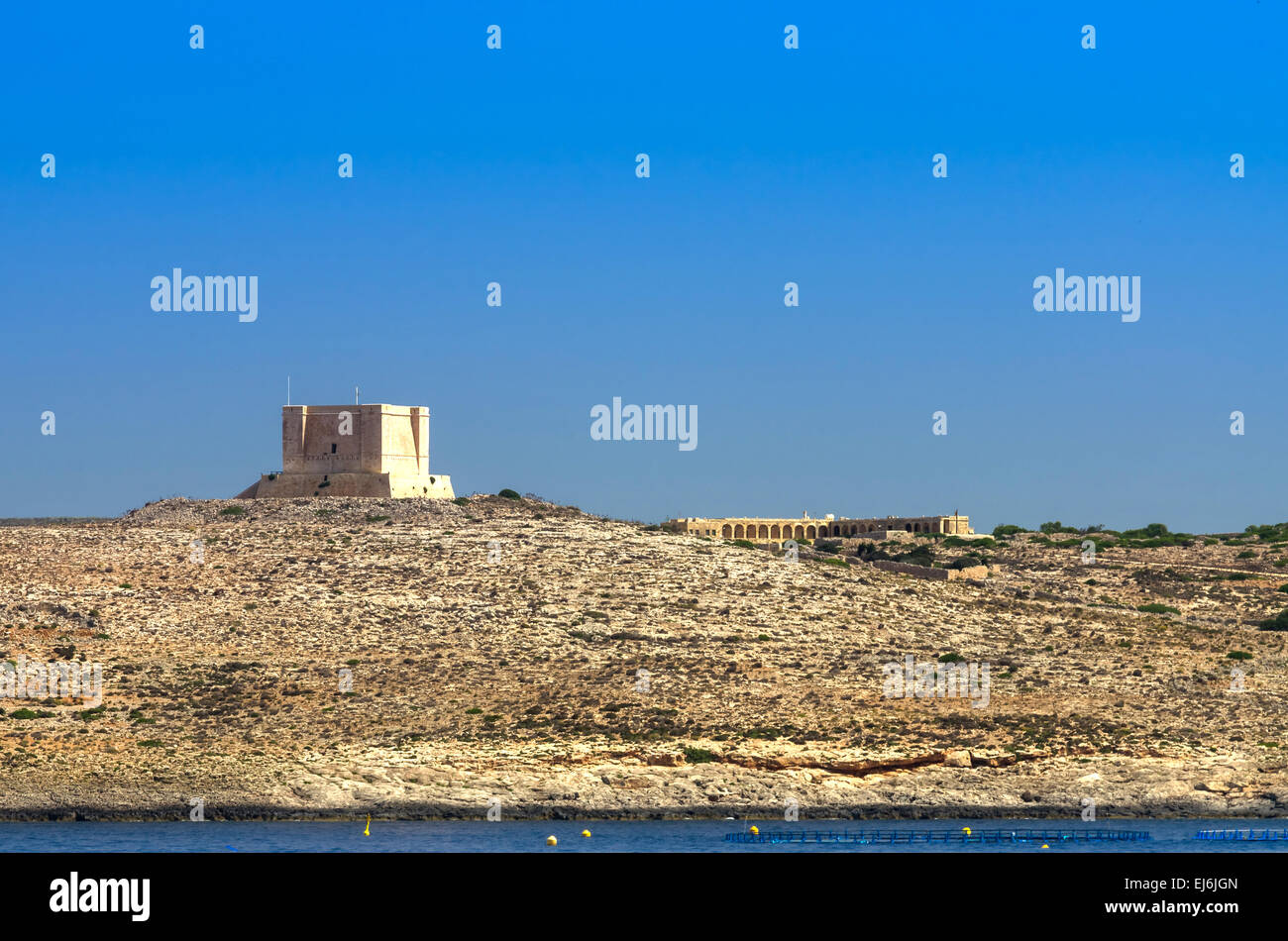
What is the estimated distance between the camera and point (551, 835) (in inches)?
1918

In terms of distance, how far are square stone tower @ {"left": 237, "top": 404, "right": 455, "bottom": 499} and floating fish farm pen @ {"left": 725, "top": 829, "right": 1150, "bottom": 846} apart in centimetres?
3991

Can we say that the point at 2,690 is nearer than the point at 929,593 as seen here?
Yes

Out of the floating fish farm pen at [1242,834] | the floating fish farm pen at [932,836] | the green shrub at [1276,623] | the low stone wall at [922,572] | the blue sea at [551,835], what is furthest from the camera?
the low stone wall at [922,572]

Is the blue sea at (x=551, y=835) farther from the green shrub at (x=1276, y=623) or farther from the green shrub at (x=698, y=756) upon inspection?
the green shrub at (x=1276, y=623)

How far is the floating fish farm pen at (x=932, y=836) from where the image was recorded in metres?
46.4

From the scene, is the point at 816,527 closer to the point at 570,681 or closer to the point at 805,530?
the point at 805,530

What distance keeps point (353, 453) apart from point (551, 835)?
127 feet

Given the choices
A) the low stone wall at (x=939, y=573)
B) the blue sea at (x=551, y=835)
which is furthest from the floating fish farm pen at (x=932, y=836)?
the low stone wall at (x=939, y=573)

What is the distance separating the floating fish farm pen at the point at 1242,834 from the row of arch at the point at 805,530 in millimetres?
99492

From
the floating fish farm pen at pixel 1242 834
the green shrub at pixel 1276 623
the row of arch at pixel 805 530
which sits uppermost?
the row of arch at pixel 805 530
